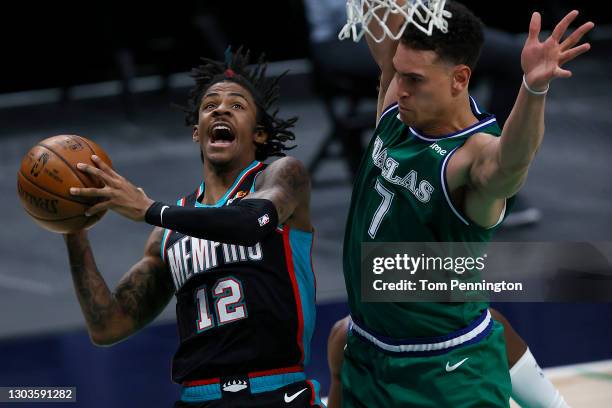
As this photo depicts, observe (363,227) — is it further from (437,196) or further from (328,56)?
(328,56)

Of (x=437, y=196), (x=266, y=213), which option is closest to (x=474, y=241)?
(x=437, y=196)

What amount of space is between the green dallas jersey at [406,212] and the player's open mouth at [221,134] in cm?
50

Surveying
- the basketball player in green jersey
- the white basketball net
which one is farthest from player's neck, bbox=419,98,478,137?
the white basketball net

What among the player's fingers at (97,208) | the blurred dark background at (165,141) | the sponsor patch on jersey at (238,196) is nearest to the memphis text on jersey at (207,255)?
the sponsor patch on jersey at (238,196)

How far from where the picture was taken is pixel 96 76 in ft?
36.6

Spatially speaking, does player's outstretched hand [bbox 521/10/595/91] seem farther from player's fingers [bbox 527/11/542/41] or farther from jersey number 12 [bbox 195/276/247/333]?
jersey number 12 [bbox 195/276/247/333]

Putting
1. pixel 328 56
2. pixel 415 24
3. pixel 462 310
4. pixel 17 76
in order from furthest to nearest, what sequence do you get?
pixel 17 76, pixel 328 56, pixel 462 310, pixel 415 24

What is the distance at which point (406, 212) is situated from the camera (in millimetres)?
3549

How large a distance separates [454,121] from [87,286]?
4.78ft

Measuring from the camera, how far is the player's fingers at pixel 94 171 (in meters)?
3.54

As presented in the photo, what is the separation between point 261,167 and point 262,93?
34 cm

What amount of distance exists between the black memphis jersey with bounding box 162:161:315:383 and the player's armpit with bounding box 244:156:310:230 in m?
0.08

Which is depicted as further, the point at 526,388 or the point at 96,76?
the point at 96,76

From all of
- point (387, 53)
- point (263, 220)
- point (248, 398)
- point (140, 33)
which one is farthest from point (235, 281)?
point (140, 33)
